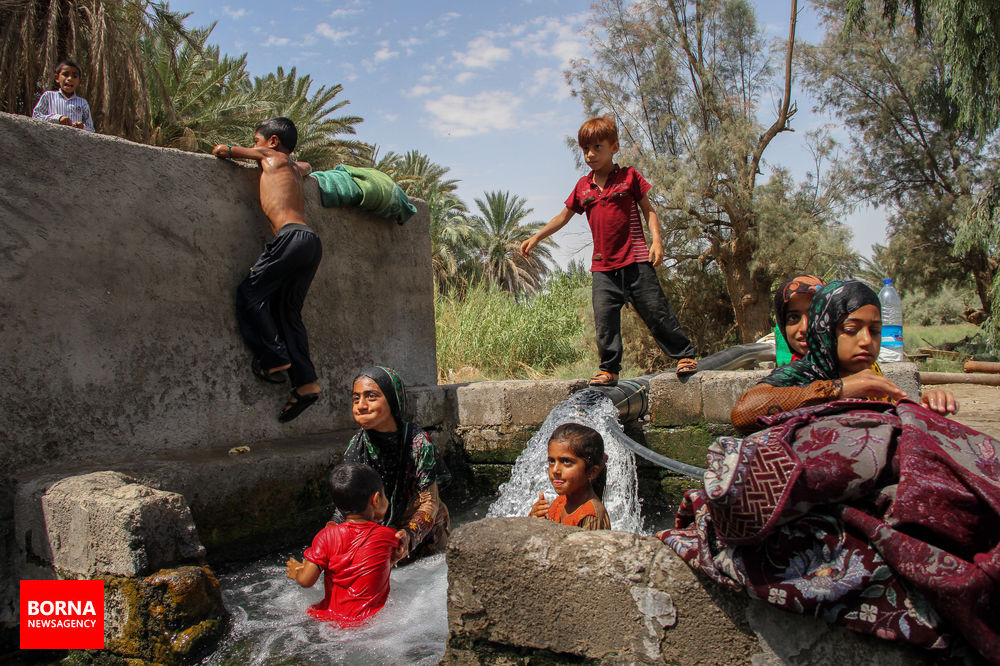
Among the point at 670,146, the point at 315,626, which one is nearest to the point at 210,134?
the point at 670,146

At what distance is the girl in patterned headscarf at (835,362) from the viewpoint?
1958 mm

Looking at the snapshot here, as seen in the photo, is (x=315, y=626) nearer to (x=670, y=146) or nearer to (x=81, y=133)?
(x=81, y=133)

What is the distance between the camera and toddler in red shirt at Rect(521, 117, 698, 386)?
468 cm

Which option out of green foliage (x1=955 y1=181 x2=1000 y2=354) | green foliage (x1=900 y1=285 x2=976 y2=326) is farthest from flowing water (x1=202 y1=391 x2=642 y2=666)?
green foliage (x1=900 y1=285 x2=976 y2=326)

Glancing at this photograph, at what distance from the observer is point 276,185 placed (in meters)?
3.99

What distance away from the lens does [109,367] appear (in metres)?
3.26

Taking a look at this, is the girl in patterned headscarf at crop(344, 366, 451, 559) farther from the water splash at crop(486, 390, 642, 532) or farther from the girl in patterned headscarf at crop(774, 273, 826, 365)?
the girl in patterned headscarf at crop(774, 273, 826, 365)

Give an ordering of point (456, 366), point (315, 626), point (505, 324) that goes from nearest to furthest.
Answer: point (315, 626), point (456, 366), point (505, 324)

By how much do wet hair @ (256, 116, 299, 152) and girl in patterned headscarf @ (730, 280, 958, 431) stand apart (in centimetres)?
313

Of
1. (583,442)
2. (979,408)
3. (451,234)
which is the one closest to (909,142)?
(979,408)

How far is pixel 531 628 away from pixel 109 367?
2.54 meters

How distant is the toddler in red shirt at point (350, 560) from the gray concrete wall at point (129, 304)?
3.94 feet

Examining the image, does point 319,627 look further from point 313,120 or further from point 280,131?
point 313,120

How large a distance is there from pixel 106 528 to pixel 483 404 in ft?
9.77
